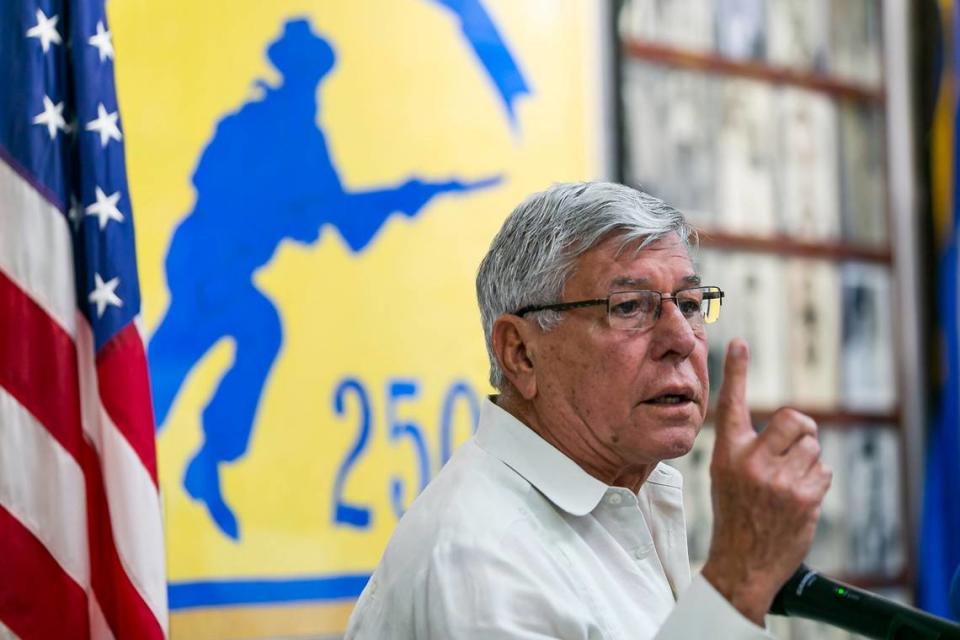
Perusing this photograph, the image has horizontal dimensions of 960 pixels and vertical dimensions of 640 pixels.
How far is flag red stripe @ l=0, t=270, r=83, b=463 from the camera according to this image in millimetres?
2492

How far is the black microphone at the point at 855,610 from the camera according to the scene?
61.8 inches

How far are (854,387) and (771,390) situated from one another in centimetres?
41

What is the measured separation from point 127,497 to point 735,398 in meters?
1.32

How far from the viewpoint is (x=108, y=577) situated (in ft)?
8.29

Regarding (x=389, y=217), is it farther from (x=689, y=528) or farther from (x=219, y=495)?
(x=689, y=528)

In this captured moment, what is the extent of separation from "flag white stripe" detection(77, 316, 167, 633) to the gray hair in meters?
0.77

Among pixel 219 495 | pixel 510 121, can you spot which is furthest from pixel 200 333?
pixel 510 121

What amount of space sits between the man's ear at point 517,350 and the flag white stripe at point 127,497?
2.57 feet

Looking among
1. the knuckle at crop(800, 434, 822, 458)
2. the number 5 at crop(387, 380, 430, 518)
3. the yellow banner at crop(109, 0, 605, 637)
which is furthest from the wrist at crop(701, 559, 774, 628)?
the number 5 at crop(387, 380, 430, 518)

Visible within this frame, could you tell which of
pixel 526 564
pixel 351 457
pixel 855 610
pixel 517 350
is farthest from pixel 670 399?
pixel 351 457

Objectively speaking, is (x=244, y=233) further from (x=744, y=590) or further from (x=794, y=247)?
(x=794, y=247)

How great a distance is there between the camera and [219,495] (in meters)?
3.09

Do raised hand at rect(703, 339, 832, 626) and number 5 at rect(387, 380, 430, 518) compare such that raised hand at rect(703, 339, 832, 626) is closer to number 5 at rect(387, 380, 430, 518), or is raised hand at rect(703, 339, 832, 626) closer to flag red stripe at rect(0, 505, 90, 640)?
flag red stripe at rect(0, 505, 90, 640)

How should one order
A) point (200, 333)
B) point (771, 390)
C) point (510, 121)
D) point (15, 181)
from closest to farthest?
point (15, 181), point (200, 333), point (510, 121), point (771, 390)
